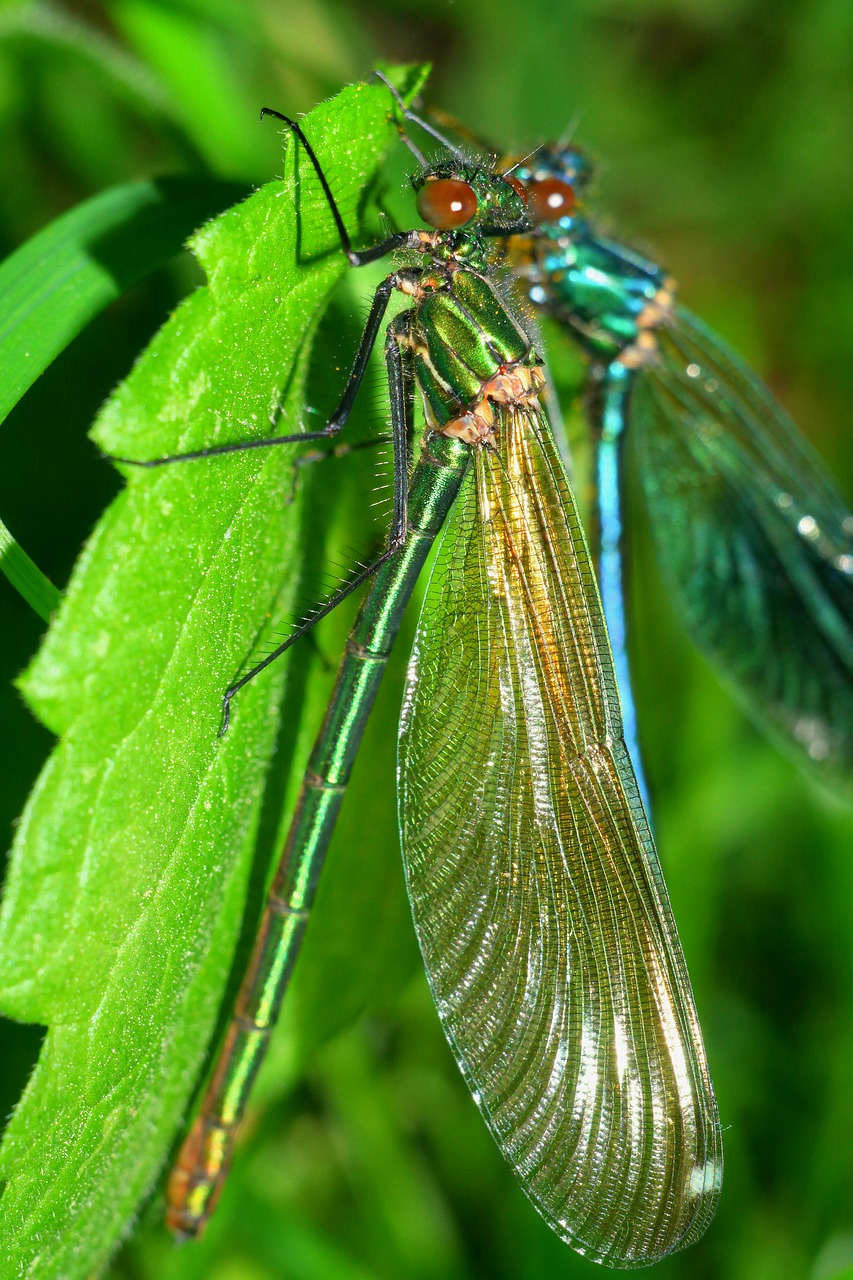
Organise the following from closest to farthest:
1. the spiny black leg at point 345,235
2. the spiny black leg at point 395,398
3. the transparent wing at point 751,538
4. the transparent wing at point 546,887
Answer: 1. the spiny black leg at point 345,235
2. the transparent wing at point 546,887
3. the spiny black leg at point 395,398
4. the transparent wing at point 751,538

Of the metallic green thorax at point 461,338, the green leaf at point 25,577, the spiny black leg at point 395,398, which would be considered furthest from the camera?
the metallic green thorax at point 461,338

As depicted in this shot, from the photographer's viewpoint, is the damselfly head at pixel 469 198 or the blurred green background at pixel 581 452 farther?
the blurred green background at pixel 581 452

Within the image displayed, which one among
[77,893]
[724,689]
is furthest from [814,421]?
[77,893]

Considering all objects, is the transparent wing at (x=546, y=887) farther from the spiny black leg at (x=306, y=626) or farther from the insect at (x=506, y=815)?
the spiny black leg at (x=306, y=626)

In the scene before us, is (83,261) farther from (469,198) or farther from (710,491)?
(710,491)

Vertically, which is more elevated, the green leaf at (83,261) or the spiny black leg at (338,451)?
the green leaf at (83,261)

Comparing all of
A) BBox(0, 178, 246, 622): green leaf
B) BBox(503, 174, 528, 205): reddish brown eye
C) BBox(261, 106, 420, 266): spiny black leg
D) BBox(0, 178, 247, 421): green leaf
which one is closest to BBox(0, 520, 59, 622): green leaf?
BBox(0, 178, 246, 622): green leaf

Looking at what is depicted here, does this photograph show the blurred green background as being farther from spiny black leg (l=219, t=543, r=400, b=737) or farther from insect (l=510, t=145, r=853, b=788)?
insect (l=510, t=145, r=853, b=788)

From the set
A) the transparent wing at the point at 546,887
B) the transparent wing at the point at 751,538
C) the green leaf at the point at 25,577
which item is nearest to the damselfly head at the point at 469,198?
the transparent wing at the point at 546,887
